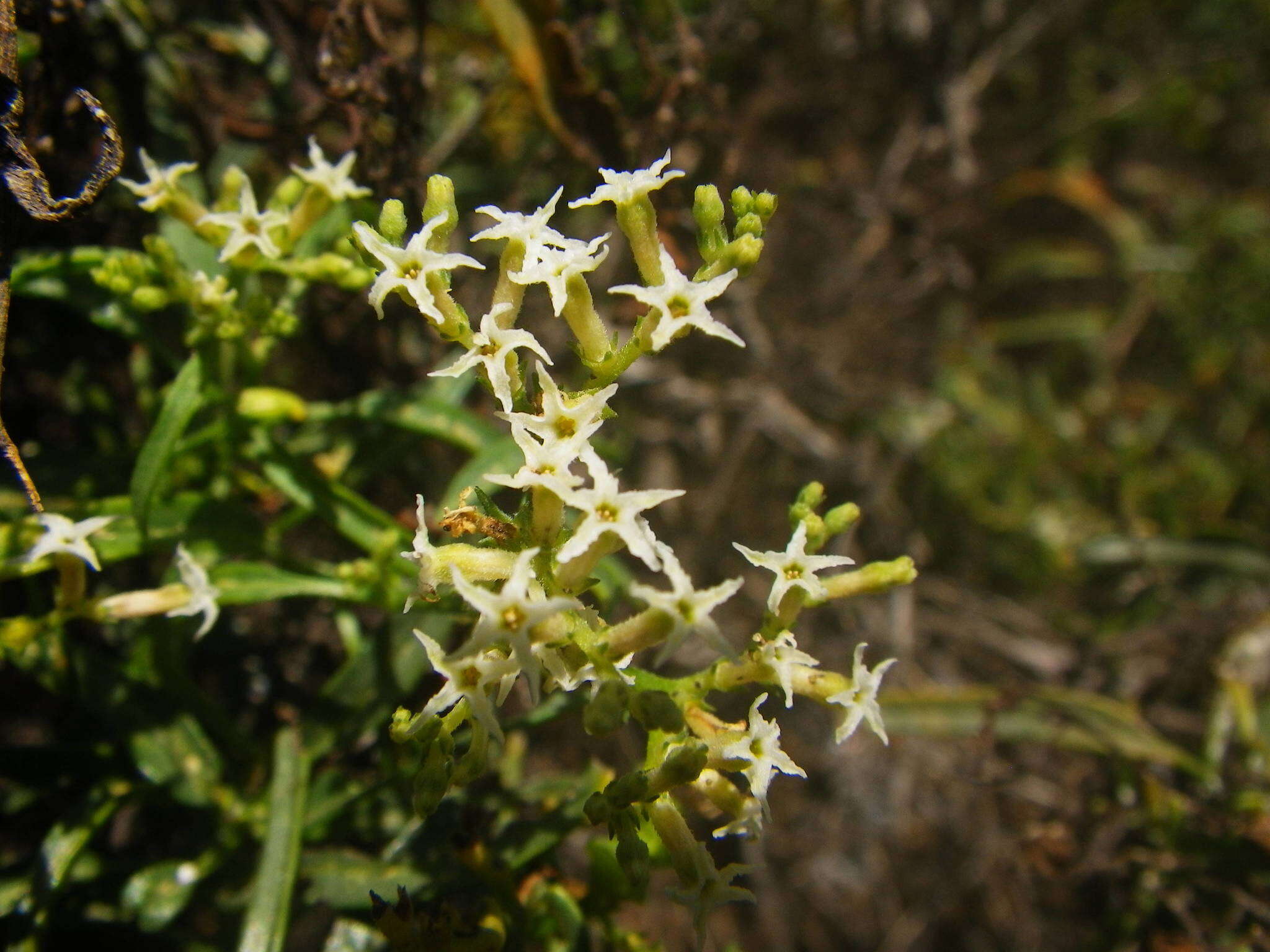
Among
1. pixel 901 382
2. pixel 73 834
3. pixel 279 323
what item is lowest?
pixel 901 382

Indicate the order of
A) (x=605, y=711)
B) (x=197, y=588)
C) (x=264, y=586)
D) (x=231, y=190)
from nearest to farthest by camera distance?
(x=605, y=711), (x=197, y=588), (x=264, y=586), (x=231, y=190)

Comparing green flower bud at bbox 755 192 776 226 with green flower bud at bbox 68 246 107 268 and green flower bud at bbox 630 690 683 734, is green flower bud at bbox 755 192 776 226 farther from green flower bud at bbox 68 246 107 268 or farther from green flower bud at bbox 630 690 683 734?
green flower bud at bbox 68 246 107 268

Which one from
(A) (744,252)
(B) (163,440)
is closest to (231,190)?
(B) (163,440)

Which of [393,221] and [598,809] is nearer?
[598,809]

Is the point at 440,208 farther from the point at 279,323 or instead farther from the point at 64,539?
the point at 64,539

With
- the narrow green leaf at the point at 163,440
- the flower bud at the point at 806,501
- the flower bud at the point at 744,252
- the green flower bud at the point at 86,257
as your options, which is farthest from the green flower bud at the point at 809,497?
the green flower bud at the point at 86,257

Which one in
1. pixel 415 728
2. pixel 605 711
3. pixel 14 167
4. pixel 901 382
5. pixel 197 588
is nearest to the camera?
pixel 605 711

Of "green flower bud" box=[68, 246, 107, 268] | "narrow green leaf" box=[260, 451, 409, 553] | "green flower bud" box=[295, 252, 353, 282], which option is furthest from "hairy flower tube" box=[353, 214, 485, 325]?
"green flower bud" box=[68, 246, 107, 268]

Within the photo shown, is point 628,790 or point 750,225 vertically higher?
point 750,225

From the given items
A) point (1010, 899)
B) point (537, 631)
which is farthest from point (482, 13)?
point (1010, 899)
